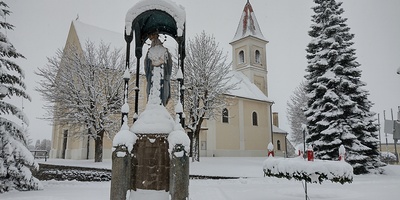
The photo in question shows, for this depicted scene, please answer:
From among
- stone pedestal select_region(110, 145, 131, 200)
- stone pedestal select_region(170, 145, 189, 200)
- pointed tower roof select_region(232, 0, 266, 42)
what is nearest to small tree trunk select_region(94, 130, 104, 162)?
stone pedestal select_region(110, 145, 131, 200)

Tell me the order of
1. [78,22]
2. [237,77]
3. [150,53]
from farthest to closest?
[237,77] → [78,22] → [150,53]

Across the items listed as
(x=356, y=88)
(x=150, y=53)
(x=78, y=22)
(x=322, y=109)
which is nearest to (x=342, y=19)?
(x=356, y=88)

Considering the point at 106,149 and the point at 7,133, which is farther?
the point at 106,149

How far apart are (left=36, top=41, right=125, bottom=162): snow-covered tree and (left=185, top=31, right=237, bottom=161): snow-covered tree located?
5005 millimetres

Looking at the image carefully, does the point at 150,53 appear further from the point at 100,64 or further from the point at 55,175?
the point at 100,64

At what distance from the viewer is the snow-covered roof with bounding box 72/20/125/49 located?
2780 cm

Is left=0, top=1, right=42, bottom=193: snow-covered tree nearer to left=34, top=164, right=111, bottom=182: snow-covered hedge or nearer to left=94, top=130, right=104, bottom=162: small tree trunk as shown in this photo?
left=34, top=164, right=111, bottom=182: snow-covered hedge

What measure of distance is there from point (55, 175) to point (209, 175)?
286 inches

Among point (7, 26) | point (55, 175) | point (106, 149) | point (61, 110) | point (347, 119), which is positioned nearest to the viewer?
point (7, 26)

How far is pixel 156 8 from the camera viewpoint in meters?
6.96

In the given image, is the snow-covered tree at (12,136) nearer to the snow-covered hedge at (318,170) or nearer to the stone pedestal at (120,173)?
A: the stone pedestal at (120,173)

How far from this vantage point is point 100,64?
69.5ft

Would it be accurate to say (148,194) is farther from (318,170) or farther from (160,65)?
(318,170)

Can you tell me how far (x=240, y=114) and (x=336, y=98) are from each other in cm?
1572
